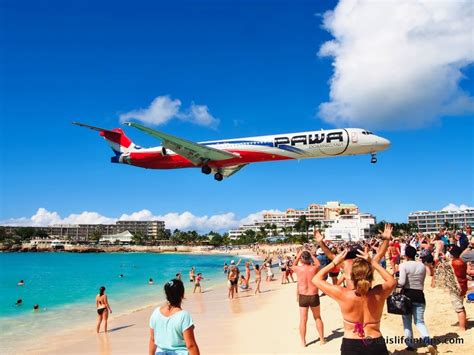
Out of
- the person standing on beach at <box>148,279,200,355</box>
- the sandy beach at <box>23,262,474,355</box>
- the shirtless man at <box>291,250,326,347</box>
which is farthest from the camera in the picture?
the sandy beach at <box>23,262,474,355</box>

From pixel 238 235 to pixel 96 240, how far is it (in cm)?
6596

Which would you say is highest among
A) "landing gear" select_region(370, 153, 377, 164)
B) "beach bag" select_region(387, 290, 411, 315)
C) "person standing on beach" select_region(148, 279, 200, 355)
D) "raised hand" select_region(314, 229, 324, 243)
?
"landing gear" select_region(370, 153, 377, 164)

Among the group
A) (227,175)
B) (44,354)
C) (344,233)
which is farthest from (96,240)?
(44,354)

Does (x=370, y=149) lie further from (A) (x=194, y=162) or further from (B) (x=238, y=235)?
(B) (x=238, y=235)

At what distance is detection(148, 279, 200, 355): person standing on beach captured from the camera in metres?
4.07

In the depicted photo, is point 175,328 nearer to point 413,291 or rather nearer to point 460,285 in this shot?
point 413,291

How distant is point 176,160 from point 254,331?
16728 millimetres

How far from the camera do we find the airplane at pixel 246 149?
73.8ft

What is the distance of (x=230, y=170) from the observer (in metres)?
26.9

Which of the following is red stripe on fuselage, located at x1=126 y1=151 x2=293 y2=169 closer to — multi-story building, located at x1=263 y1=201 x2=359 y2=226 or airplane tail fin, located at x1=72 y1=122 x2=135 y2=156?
airplane tail fin, located at x1=72 y1=122 x2=135 y2=156

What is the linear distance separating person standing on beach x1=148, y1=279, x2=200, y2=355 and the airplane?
1756cm

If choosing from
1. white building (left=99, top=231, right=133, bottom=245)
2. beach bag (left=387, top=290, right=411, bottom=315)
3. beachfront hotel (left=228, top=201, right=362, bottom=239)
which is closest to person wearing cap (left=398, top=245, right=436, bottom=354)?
beach bag (left=387, top=290, right=411, bottom=315)

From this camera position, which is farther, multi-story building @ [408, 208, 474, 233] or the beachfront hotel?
the beachfront hotel

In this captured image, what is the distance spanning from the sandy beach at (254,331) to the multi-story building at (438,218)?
543 ft
